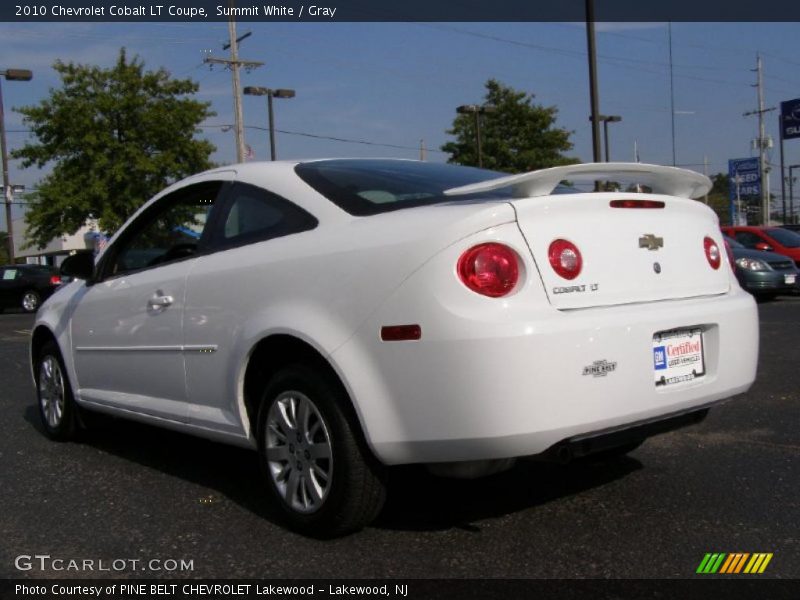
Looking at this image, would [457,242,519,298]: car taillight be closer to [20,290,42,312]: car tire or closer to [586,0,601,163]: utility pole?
[586,0,601,163]: utility pole

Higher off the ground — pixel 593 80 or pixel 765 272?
pixel 593 80

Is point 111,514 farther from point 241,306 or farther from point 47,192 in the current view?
point 47,192

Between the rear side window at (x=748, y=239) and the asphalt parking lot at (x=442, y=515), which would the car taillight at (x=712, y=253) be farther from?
the rear side window at (x=748, y=239)

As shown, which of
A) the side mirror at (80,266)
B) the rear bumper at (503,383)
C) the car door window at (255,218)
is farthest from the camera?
the side mirror at (80,266)

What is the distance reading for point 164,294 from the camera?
13.0 feet

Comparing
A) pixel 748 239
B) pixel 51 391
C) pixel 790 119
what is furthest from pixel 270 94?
pixel 790 119

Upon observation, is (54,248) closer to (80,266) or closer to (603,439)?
(80,266)

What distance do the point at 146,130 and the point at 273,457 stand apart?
27670mm

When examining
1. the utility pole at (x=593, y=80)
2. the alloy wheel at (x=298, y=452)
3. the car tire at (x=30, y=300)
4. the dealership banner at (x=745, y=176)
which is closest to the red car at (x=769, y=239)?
the utility pole at (x=593, y=80)

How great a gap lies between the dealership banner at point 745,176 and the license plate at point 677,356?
55.1 meters

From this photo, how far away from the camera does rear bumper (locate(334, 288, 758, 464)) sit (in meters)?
2.72

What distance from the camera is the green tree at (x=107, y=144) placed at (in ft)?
93.3

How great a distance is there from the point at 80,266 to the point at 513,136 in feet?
118

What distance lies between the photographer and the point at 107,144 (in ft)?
93.8
